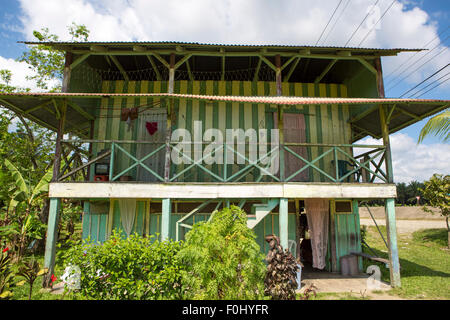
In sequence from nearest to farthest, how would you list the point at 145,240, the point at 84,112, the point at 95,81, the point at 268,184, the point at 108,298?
the point at 108,298 → the point at 145,240 → the point at 268,184 → the point at 84,112 → the point at 95,81

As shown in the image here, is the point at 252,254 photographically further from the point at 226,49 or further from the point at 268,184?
the point at 226,49

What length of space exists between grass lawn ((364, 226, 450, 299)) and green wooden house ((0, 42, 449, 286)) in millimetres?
634

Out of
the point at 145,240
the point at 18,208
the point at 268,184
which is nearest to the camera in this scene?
the point at 145,240

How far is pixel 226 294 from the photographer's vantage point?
4.48m

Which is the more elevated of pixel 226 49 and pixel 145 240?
pixel 226 49

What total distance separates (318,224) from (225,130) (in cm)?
417

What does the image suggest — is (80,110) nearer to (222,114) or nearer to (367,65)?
(222,114)

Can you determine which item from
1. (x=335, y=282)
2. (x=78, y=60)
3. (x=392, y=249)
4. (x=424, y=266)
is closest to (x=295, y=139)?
(x=392, y=249)

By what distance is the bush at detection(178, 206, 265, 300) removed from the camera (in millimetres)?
4453

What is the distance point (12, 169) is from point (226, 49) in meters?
Answer: 8.45

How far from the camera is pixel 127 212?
8508 millimetres

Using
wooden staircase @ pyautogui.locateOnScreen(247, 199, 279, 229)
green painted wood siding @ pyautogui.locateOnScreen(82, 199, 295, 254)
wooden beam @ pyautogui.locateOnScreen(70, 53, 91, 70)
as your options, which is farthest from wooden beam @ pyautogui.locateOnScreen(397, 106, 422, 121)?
wooden beam @ pyautogui.locateOnScreen(70, 53, 91, 70)

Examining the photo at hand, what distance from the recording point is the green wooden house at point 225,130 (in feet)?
23.4

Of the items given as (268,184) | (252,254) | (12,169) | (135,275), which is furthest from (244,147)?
(12,169)
